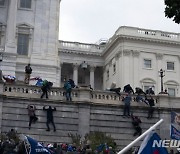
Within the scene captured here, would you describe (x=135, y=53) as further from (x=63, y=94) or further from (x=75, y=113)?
(x=75, y=113)

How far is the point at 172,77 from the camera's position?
64.9 m

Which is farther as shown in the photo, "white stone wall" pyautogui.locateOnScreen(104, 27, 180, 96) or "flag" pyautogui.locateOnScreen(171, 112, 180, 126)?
"white stone wall" pyautogui.locateOnScreen(104, 27, 180, 96)

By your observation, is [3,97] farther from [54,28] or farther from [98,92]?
[54,28]

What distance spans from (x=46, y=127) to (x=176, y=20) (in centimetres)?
1648

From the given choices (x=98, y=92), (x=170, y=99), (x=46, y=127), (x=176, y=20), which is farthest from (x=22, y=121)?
(x=176, y=20)

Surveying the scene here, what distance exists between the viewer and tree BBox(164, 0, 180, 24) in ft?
60.1

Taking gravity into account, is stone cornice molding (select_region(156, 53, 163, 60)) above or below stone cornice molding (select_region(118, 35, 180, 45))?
below

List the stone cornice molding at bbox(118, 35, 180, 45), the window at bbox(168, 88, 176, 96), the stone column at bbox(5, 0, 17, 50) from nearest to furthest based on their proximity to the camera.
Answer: the stone column at bbox(5, 0, 17, 50)
the stone cornice molding at bbox(118, 35, 180, 45)
the window at bbox(168, 88, 176, 96)

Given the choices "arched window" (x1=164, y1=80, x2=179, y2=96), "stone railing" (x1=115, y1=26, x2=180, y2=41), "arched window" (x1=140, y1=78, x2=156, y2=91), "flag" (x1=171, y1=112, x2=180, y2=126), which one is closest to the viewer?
"flag" (x1=171, y1=112, x2=180, y2=126)

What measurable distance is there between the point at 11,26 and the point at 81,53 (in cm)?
2155

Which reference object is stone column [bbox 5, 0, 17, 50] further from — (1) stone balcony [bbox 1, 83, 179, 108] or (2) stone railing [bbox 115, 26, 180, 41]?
(2) stone railing [bbox 115, 26, 180, 41]

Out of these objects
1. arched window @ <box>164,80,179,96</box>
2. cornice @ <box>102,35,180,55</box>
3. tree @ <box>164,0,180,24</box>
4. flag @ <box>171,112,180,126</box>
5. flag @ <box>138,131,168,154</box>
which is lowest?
flag @ <box>138,131,168,154</box>

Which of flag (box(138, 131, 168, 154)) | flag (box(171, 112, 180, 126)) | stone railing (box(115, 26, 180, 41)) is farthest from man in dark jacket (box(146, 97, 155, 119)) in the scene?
stone railing (box(115, 26, 180, 41))

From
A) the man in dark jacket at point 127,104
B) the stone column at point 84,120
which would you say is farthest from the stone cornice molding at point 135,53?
the stone column at point 84,120
